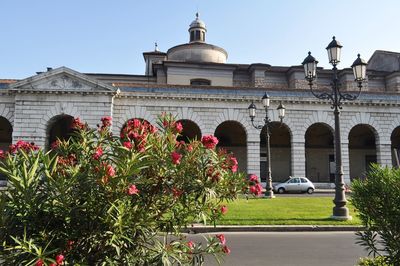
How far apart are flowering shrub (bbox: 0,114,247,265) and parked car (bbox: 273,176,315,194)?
24478mm

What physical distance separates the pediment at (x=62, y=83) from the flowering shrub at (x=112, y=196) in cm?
2396

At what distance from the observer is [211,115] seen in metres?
28.5

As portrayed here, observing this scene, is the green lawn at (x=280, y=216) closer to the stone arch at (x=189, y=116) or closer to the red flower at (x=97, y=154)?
the red flower at (x=97, y=154)

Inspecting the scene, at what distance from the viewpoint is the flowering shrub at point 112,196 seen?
2.82 meters

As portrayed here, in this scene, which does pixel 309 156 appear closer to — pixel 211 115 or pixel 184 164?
pixel 211 115

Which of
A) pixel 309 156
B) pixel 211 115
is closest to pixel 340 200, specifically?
pixel 211 115

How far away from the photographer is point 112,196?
2969mm

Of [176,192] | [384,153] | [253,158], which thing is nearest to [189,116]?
[253,158]

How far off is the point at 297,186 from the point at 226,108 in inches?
332

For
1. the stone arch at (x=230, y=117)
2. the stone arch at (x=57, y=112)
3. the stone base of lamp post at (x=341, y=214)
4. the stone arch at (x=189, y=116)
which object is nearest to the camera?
the stone base of lamp post at (x=341, y=214)

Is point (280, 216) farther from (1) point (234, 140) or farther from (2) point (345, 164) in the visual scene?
(1) point (234, 140)

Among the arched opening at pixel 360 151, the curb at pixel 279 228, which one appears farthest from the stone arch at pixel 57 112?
the arched opening at pixel 360 151

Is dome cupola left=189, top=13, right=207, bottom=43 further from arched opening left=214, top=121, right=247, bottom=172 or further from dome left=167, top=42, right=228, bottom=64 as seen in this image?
arched opening left=214, top=121, right=247, bottom=172

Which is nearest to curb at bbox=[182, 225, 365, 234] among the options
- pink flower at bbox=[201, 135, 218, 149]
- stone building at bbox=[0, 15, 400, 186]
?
pink flower at bbox=[201, 135, 218, 149]
